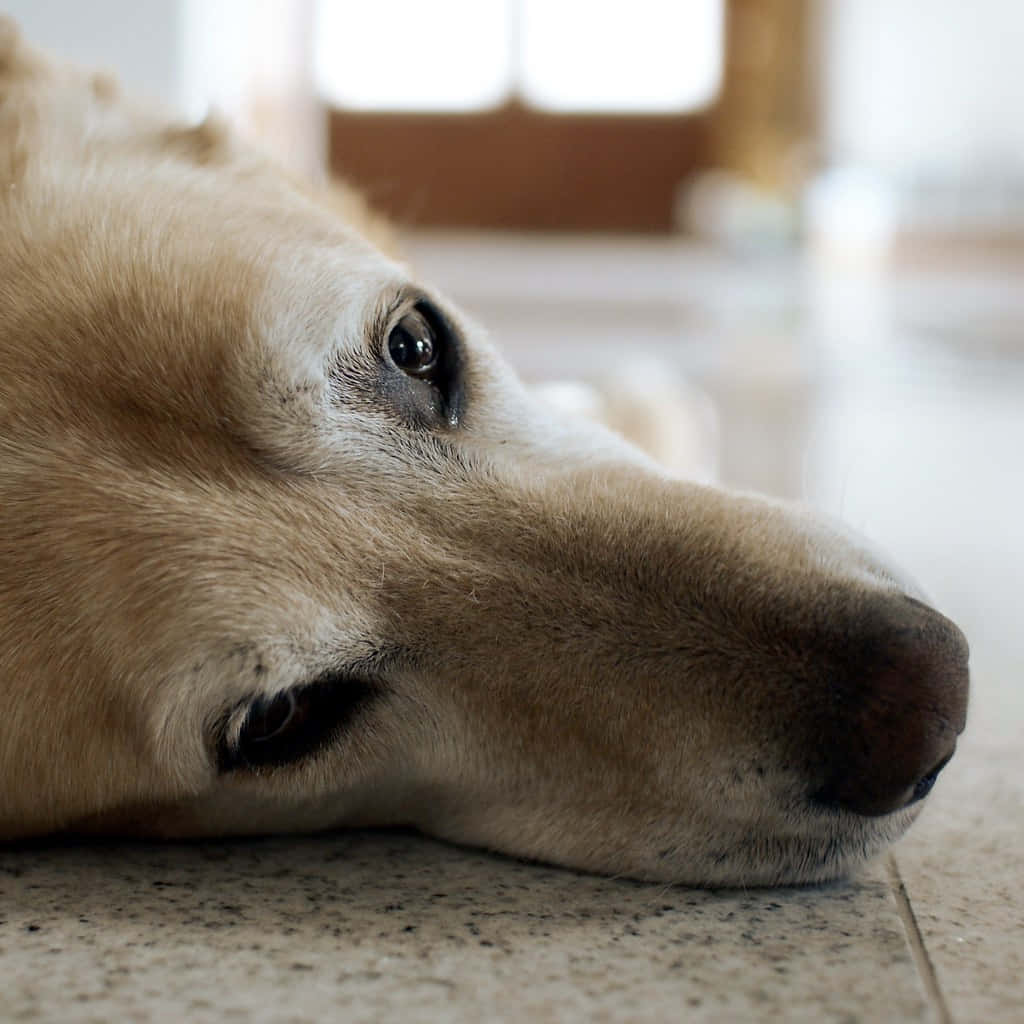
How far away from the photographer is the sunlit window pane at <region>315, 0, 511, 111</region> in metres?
13.9

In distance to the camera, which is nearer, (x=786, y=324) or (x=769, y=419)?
(x=769, y=419)

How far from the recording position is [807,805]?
136 centimetres

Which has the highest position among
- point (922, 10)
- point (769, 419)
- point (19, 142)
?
point (922, 10)

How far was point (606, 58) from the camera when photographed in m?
13.8

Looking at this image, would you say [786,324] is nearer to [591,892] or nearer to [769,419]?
[769,419]

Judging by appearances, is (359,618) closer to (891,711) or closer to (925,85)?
(891,711)

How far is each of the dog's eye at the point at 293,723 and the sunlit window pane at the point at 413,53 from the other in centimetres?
1316

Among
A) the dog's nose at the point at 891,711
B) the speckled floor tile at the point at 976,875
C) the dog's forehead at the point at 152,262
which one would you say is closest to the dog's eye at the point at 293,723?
the dog's forehead at the point at 152,262

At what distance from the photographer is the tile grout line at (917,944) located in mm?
1115

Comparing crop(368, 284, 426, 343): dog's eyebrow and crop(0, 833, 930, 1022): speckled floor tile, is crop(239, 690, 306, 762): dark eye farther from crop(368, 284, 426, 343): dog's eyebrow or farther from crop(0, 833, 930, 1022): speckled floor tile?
crop(368, 284, 426, 343): dog's eyebrow

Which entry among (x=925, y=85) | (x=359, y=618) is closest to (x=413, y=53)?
(x=925, y=85)

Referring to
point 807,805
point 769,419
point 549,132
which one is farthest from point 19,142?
point 549,132

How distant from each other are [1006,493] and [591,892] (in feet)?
8.66

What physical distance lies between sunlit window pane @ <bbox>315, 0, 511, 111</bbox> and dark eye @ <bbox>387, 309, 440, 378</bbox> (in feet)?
41.8
